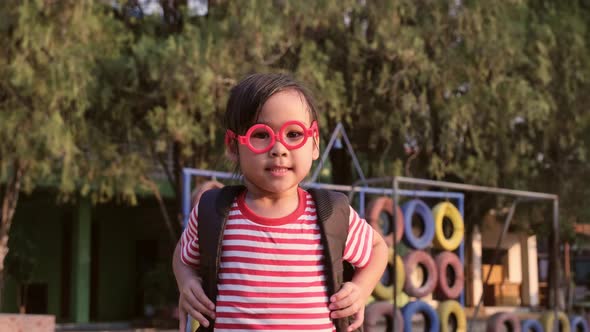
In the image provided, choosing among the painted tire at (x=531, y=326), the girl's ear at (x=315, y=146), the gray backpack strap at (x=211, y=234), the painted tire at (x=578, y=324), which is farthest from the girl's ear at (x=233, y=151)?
the painted tire at (x=578, y=324)

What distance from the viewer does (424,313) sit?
328 inches

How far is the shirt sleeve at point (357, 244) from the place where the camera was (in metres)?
2.28

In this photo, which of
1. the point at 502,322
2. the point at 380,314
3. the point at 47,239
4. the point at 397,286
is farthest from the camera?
the point at 47,239

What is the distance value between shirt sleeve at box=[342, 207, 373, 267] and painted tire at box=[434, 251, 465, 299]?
6424mm

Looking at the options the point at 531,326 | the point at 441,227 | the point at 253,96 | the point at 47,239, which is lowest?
the point at 531,326

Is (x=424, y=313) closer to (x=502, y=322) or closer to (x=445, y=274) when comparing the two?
(x=445, y=274)

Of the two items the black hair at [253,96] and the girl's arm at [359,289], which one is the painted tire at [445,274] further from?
the black hair at [253,96]

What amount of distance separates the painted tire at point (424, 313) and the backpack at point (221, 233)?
600 cm

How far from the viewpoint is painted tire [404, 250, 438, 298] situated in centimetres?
825

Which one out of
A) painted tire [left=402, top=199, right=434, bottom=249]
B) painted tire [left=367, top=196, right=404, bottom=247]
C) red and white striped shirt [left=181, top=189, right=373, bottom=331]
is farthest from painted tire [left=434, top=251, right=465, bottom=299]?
red and white striped shirt [left=181, top=189, right=373, bottom=331]

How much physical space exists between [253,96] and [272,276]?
0.48 meters

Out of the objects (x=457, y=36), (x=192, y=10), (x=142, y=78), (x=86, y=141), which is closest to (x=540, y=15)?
(x=457, y=36)

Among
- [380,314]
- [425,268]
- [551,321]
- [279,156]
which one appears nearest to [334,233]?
[279,156]

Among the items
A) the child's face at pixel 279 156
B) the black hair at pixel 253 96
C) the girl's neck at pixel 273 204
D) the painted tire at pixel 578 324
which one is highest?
the black hair at pixel 253 96
